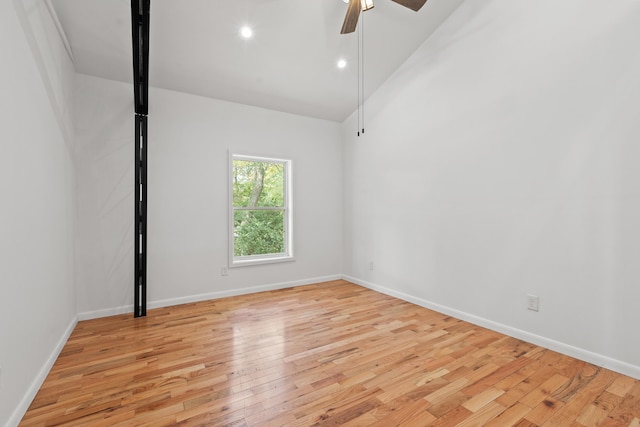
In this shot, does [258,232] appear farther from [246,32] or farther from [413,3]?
[413,3]


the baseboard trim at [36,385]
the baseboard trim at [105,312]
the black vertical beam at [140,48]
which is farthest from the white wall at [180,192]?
the baseboard trim at [36,385]

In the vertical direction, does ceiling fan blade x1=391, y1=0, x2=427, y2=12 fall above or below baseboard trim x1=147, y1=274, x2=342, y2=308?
above

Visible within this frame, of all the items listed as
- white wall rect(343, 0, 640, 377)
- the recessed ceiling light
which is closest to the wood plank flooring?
white wall rect(343, 0, 640, 377)

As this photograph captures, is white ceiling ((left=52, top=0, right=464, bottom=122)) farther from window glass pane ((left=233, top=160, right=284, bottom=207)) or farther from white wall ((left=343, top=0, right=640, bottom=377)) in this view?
window glass pane ((left=233, top=160, right=284, bottom=207))

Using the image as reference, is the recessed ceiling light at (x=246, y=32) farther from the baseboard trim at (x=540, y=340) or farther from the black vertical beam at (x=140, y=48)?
the baseboard trim at (x=540, y=340)

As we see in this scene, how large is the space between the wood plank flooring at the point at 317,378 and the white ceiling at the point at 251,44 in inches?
107

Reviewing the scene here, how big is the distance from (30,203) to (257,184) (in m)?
2.74

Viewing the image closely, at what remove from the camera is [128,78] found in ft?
10.9

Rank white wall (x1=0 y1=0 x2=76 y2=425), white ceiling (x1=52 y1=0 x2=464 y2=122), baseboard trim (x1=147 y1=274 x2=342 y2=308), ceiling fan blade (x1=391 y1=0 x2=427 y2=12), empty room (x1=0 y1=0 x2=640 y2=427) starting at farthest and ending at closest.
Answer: baseboard trim (x1=147 y1=274 x2=342 y2=308) → white ceiling (x1=52 y1=0 x2=464 y2=122) → ceiling fan blade (x1=391 y1=0 x2=427 y2=12) → empty room (x1=0 y1=0 x2=640 y2=427) → white wall (x1=0 y1=0 x2=76 y2=425)

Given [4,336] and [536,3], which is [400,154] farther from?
[4,336]

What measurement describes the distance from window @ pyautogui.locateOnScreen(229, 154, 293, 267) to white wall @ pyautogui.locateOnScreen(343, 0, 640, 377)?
160 centimetres

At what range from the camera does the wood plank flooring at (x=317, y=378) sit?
1.70 m

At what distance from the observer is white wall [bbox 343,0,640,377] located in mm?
2178

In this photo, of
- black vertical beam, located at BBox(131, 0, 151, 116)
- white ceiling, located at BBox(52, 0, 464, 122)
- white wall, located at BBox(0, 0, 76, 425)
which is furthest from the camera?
white ceiling, located at BBox(52, 0, 464, 122)
